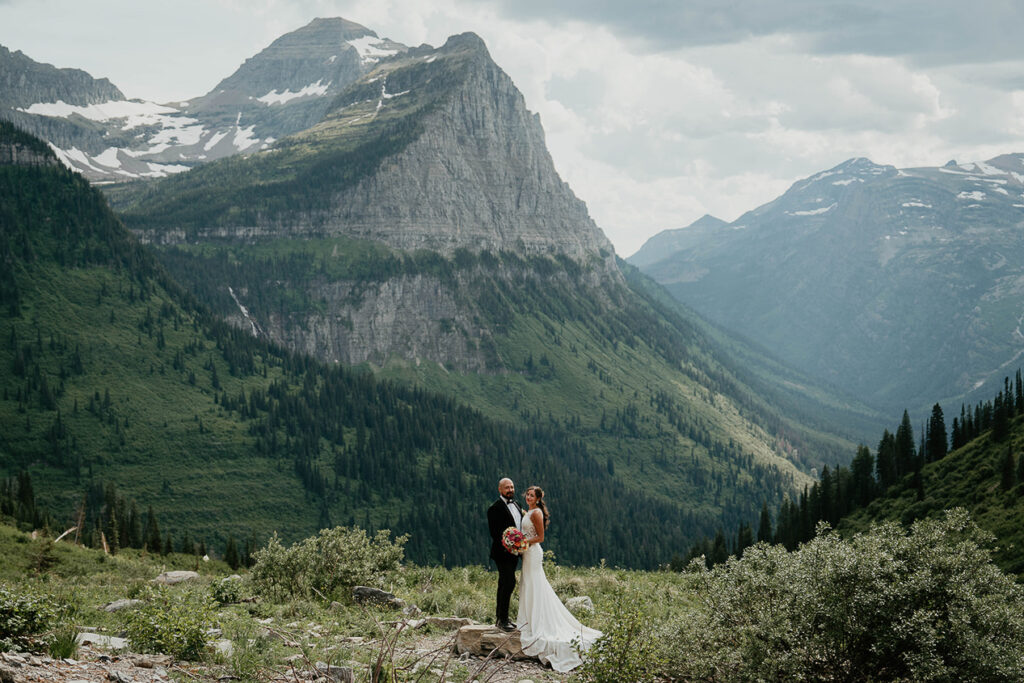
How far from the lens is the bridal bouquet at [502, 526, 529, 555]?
2169 cm

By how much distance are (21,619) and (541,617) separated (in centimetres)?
1349

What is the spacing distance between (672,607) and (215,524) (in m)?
182

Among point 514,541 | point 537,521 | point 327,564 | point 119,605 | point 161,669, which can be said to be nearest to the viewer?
point 161,669

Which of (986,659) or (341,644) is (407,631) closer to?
(341,644)

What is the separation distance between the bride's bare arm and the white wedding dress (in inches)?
4.7

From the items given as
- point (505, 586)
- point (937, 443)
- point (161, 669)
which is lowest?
point (937, 443)

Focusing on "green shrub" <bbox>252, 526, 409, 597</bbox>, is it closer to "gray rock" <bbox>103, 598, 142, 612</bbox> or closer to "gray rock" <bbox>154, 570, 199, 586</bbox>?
"gray rock" <bbox>103, 598, 142, 612</bbox>

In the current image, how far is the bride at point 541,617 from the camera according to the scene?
20688mm

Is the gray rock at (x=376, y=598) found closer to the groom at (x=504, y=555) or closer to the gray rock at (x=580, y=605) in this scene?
the gray rock at (x=580, y=605)

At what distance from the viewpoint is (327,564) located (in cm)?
3198

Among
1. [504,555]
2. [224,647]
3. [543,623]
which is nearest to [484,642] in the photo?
[543,623]

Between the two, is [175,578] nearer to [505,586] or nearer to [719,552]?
[505,586]

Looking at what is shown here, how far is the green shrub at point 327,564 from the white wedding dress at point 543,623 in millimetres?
11346

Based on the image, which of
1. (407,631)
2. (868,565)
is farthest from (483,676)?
(868,565)
